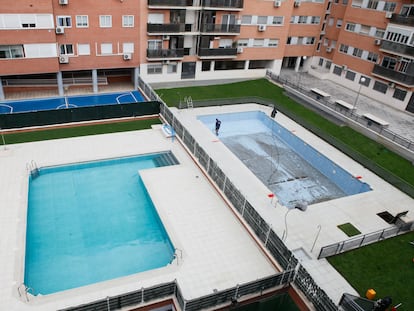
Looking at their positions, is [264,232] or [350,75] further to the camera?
[350,75]

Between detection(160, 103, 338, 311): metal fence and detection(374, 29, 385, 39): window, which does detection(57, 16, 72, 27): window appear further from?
detection(374, 29, 385, 39): window

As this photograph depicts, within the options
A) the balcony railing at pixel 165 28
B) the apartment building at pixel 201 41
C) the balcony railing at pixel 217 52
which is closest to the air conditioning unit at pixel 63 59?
the apartment building at pixel 201 41

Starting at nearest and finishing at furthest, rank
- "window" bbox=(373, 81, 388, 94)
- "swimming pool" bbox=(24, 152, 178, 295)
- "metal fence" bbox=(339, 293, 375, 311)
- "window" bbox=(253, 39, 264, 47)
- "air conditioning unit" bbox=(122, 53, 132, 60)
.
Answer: "metal fence" bbox=(339, 293, 375, 311) < "swimming pool" bbox=(24, 152, 178, 295) < "air conditioning unit" bbox=(122, 53, 132, 60) < "window" bbox=(373, 81, 388, 94) < "window" bbox=(253, 39, 264, 47)

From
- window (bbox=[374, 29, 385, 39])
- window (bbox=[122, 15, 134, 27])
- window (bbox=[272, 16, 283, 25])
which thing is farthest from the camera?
window (bbox=[272, 16, 283, 25])

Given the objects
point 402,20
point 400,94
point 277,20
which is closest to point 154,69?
point 277,20

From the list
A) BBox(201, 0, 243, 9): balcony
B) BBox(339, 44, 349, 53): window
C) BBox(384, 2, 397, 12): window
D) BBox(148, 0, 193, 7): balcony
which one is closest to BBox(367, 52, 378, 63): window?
BBox(339, 44, 349, 53): window

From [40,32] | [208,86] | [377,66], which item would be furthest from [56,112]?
[377,66]

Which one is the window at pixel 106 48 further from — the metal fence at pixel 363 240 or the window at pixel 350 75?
the window at pixel 350 75

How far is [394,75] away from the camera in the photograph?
109 feet

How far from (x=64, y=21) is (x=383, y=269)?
95.5 feet

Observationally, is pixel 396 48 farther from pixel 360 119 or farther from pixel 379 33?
pixel 360 119

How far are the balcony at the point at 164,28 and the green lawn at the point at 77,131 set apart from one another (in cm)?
939

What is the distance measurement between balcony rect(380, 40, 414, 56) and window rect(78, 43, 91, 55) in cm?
2837

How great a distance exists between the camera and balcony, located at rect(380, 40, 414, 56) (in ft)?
105
